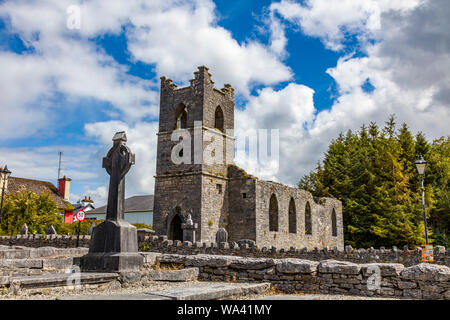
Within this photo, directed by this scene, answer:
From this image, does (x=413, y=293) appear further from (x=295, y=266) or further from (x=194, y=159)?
(x=194, y=159)

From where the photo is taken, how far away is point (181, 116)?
24062 millimetres

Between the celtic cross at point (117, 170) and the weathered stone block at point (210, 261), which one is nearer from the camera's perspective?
the weathered stone block at point (210, 261)

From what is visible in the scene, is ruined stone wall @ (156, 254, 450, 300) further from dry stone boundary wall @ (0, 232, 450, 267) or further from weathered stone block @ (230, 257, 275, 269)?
dry stone boundary wall @ (0, 232, 450, 267)

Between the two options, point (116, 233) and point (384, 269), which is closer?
point (384, 269)

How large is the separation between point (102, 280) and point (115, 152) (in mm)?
2867

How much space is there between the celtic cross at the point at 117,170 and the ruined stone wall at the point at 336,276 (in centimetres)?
185

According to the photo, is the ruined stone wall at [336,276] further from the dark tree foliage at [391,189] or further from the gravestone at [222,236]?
the dark tree foliage at [391,189]

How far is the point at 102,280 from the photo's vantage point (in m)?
6.20

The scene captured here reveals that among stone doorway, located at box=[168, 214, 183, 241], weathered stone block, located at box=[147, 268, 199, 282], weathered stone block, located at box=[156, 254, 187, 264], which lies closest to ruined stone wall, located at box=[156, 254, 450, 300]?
weathered stone block, located at box=[156, 254, 187, 264]

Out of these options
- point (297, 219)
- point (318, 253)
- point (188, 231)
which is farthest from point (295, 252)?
point (297, 219)

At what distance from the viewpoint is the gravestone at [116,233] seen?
274 inches

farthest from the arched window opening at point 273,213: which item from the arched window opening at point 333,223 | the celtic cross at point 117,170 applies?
the celtic cross at point 117,170

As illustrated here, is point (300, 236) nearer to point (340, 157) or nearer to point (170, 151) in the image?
point (170, 151)

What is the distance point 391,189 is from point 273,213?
48.5 feet
